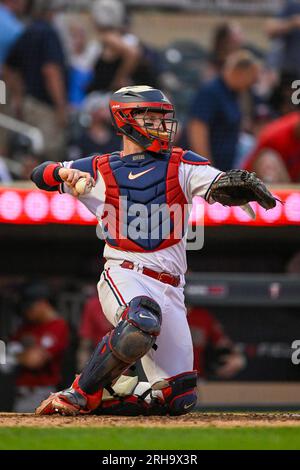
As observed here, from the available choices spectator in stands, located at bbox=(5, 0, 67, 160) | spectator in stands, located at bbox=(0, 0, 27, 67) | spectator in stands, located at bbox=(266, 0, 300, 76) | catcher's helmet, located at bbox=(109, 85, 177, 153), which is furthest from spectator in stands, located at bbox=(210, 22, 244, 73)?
catcher's helmet, located at bbox=(109, 85, 177, 153)

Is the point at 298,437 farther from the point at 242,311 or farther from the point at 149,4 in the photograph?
the point at 149,4

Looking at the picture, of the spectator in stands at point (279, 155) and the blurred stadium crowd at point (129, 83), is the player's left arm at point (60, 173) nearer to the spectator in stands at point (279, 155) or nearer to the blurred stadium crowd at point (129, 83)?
the blurred stadium crowd at point (129, 83)

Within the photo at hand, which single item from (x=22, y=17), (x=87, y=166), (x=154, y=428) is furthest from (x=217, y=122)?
(x=154, y=428)

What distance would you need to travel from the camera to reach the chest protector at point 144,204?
537 cm

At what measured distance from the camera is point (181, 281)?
5.55 meters

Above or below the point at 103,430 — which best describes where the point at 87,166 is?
above

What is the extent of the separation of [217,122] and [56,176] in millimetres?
4831

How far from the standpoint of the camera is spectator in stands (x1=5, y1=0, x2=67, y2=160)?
10148 mm

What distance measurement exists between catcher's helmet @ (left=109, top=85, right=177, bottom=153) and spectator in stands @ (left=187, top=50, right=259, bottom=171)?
14.9 feet

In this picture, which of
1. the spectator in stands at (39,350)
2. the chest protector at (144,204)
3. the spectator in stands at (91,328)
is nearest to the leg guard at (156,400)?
the chest protector at (144,204)

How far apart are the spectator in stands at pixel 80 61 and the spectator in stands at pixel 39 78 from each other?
11 centimetres
